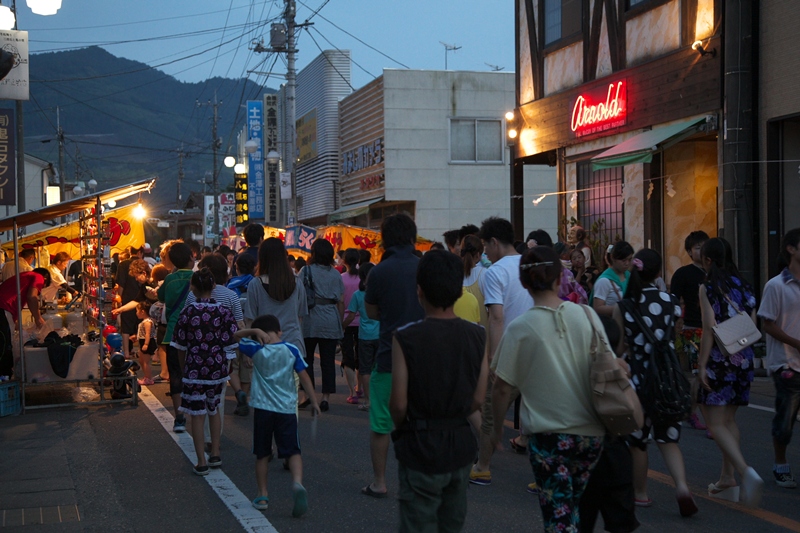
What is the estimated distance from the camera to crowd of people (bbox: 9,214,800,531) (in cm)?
377

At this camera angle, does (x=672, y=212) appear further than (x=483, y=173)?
No

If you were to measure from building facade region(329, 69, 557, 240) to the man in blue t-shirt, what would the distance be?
21.9 metres

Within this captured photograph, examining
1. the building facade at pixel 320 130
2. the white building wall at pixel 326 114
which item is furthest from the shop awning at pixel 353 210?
the building facade at pixel 320 130

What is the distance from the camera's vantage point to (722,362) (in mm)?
5977

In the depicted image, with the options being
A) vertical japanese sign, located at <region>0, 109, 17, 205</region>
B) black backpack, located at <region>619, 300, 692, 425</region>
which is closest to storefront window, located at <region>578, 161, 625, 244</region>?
black backpack, located at <region>619, 300, 692, 425</region>

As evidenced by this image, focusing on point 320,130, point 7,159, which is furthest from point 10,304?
point 320,130

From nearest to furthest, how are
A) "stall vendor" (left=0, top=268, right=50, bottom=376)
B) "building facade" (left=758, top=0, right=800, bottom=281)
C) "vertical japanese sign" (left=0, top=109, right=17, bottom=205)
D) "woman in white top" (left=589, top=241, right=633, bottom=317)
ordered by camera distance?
1. "woman in white top" (left=589, top=241, right=633, bottom=317)
2. "stall vendor" (left=0, top=268, right=50, bottom=376)
3. "building facade" (left=758, top=0, right=800, bottom=281)
4. "vertical japanese sign" (left=0, top=109, right=17, bottom=205)

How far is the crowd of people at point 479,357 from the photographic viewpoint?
3766mm

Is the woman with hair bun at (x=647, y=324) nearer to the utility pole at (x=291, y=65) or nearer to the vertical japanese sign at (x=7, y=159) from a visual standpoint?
the vertical japanese sign at (x=7, y=159)

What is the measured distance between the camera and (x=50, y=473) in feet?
22.8

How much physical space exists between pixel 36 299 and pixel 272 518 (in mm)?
5935

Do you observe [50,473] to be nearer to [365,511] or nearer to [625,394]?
[365,511]

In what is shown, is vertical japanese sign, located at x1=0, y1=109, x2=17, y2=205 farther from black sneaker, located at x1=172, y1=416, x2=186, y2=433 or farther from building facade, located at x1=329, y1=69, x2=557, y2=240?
building facade, located at x1=329, y1=69, x2=557, y2=240

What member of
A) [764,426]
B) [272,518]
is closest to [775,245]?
[764,426]
